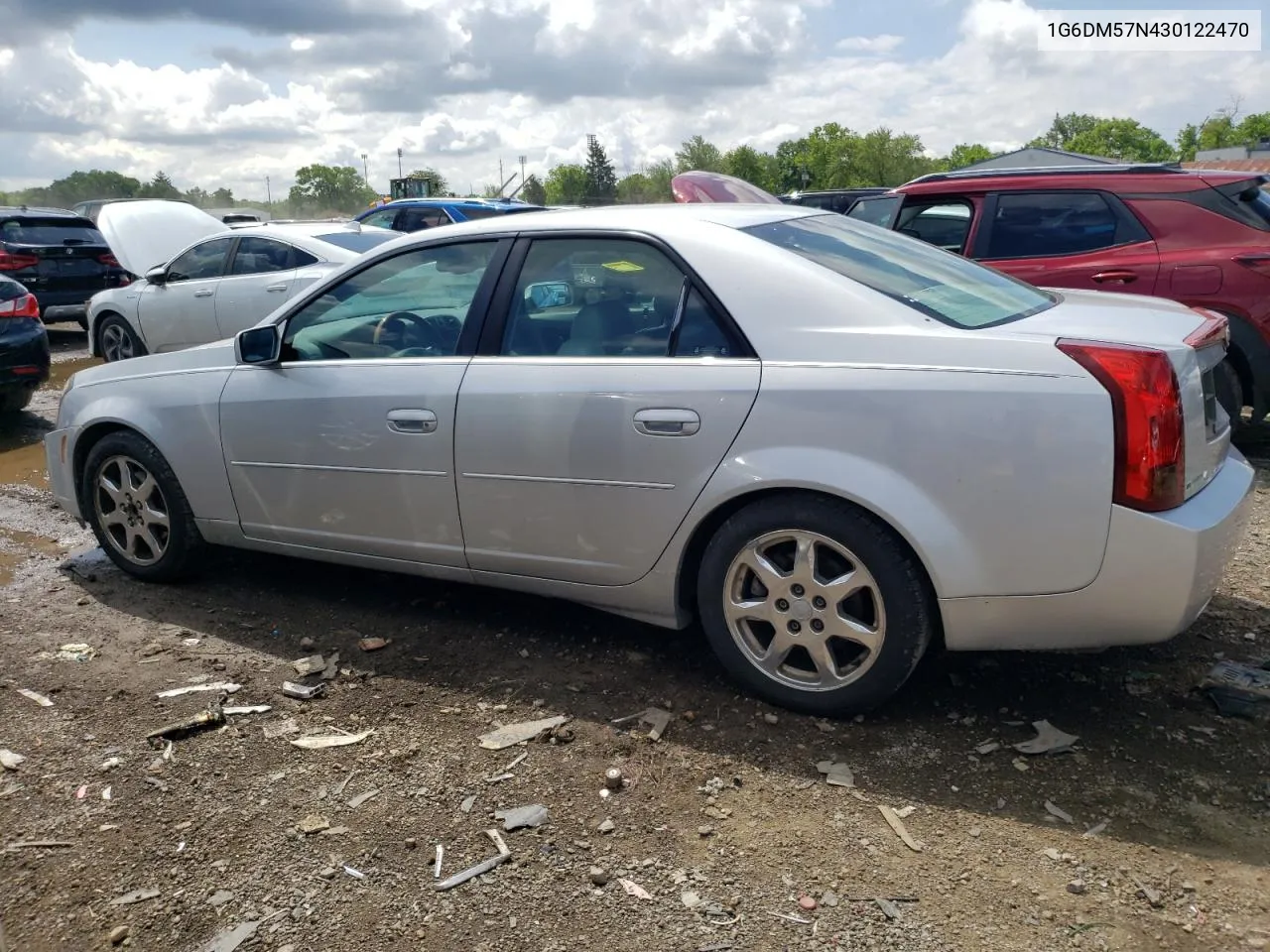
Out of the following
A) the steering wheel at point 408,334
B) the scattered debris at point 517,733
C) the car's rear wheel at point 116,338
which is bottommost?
the scattered debris at point 517,733

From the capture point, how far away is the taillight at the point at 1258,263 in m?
6.14

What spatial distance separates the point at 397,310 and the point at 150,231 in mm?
8044

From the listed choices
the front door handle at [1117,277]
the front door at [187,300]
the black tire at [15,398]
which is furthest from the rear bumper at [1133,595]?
the front door at [187,300]

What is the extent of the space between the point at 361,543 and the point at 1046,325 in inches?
105

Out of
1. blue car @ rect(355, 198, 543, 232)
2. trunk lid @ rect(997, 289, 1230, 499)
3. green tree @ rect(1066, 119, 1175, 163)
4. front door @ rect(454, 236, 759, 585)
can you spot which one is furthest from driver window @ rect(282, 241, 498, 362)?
green tree @ rect(1066, 119, 1175, 163)

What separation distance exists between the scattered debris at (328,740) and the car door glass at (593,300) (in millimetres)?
1423

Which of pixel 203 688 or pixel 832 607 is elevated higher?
pixel 832 607

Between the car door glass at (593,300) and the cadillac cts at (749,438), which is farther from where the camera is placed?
the car door glass at (593,300)

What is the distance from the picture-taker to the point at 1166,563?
114 inches

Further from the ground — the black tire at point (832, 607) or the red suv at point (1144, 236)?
the red suv at point (1144, 236)

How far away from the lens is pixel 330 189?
129000 mm

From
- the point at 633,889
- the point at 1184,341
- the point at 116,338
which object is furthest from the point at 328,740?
the point at 116,338

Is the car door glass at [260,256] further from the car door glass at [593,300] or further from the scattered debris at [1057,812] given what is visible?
the scattered debris at [1057,812]

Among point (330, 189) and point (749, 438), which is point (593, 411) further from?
point (330, 189)
